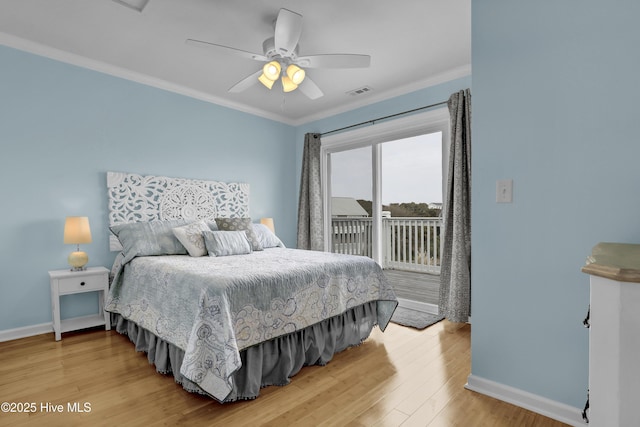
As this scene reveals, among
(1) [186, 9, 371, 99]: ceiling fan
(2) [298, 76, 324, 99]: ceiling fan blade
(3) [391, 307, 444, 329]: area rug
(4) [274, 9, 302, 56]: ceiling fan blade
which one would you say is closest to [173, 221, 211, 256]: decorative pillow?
(1) [186, 9, 371, 99]: ceiling fan

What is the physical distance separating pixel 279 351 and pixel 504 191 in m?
1.67

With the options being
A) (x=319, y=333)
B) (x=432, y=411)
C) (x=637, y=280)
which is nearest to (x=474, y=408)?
(x=432, y=411)

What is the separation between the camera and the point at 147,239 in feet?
9.89

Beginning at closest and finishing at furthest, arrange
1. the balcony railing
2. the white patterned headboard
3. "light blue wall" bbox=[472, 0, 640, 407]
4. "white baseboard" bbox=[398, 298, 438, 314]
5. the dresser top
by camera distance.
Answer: the dresser top < "light blue wall" bbox=[472, 0, 640, 407] < the white patterned headboard < "white baseboard" bbox=[398, 298, 438, 314] < the balcony railing

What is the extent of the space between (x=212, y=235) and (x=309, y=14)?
6.61ft

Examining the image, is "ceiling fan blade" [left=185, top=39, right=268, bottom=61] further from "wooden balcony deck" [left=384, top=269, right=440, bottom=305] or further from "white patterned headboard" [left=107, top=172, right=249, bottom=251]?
"wooden balcony deck" [left=384, top=269, right=440, bottom=305]

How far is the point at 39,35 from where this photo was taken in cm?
272

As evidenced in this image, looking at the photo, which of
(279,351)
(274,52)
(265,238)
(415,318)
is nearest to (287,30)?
(274,52)

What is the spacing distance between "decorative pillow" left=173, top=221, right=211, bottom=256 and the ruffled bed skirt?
0.75 metres

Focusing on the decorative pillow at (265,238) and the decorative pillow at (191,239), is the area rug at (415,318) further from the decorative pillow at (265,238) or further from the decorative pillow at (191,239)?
the decorative pillow at (191,239)

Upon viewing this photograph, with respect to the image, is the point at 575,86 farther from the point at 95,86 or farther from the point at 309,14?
the point at 95,86

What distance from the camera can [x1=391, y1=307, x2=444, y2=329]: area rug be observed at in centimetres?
318

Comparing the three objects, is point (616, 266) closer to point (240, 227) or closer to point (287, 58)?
point (287, 58)

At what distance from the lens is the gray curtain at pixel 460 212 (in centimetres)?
318
